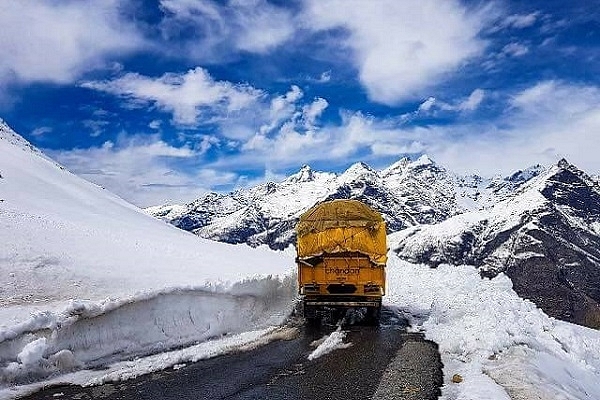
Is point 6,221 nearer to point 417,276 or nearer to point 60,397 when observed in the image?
point 60,397

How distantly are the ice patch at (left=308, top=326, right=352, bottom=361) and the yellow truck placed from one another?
1.86 meters

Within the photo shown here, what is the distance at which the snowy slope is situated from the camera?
356 inches

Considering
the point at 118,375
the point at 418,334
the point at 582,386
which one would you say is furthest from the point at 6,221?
the point at 582,386

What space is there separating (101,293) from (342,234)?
22.5ft

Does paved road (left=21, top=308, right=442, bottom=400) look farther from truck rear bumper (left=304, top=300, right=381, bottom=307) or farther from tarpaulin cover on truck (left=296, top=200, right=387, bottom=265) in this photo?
tarpaulin cover on truck (left=296, top=200, right=387, bottom=265)

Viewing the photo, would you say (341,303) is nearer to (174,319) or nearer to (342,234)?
(342,234)

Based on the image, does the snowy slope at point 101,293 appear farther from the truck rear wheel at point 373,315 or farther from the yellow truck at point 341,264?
the truck rear wheel at point 373,315

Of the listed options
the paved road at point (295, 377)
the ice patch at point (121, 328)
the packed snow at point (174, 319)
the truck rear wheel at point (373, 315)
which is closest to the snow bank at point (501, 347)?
the packed snow at point (174, 319)

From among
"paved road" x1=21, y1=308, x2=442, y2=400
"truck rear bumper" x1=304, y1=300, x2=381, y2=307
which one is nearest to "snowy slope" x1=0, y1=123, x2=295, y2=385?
Result: "truck rear bumper" x1=304, y1=300, x2=381, y2=307

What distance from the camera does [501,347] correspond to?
10453 millimetres

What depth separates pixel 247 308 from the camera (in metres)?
15.2

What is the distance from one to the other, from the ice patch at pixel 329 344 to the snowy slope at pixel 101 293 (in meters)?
2.32

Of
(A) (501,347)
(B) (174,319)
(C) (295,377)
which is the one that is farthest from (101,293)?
(A) (501,347)

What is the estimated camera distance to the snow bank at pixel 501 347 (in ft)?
26.2
